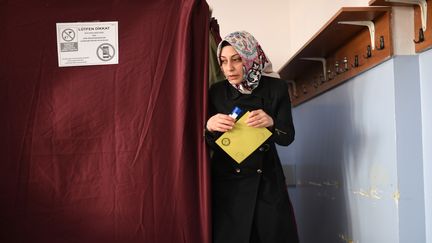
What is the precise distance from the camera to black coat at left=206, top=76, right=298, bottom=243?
1.25 m

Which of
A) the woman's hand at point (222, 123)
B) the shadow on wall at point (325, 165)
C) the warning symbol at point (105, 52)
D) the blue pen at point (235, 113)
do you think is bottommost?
the shadow on wall at point (325, 165)

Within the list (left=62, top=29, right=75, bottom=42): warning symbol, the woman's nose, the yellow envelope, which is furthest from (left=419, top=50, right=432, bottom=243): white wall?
(left=62, top=29, right=75, bottom=42): warning symbol

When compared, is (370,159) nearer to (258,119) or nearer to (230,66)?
(258,119)

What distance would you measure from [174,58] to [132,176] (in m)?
0.41

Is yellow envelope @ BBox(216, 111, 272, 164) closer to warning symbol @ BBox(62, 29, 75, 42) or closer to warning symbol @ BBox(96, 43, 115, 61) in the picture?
warning symbol @ BBox(96, 43, 115, 61)

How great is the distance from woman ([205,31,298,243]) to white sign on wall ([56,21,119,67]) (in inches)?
14.6

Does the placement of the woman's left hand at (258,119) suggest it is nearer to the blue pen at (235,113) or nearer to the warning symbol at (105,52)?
the blue pen at (235,113)

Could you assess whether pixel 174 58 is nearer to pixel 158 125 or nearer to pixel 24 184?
pixel 158 125

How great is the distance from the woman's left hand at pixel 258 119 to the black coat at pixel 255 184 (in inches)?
1.6

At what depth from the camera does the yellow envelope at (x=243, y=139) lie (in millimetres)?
1210

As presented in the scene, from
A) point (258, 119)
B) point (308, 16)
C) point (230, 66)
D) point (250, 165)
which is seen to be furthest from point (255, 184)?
point (308, 16)

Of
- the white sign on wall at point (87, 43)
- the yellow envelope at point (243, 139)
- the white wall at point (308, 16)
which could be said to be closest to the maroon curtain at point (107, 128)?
the white sign on wall at point (87, 43)

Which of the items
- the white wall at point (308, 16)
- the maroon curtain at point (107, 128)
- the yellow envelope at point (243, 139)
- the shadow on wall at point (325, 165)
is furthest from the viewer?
the white wall at point (308, 16)

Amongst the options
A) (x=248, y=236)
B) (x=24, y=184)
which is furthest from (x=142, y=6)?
(x=248, y=236)
